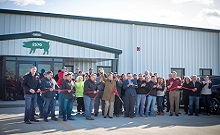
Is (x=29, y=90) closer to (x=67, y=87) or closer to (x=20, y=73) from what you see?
(x=67, y=87)

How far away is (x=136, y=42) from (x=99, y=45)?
6192 mm

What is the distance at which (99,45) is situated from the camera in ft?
61.0

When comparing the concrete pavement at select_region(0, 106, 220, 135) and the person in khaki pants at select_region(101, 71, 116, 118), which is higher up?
the person in khaki pants at select_region(101, 71, 116, 118)

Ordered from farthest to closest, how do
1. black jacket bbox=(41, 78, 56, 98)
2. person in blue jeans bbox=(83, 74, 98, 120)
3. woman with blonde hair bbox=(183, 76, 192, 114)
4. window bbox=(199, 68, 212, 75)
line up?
window bbox=(199, 68, 212, 75)
woman with blonde hair bbox=(183, 76, 192, 114)
person in blue jeans bbox=(83, 74, 98, 120)
black jacket bbox=(41, 78, 56, 98)

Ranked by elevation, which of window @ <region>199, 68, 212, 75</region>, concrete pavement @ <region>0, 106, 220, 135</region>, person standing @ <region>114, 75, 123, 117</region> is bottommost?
concrete pavement @ <region>0, 106, 220, 135</region>

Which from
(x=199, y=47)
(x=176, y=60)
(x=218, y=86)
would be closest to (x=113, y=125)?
(x=218, y=86)

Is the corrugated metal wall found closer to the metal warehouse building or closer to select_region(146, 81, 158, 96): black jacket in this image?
the metal warehouse building

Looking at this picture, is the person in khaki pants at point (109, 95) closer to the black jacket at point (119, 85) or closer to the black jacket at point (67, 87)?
the black jacket at point (119, 85)

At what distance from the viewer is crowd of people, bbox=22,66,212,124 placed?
32.6ft

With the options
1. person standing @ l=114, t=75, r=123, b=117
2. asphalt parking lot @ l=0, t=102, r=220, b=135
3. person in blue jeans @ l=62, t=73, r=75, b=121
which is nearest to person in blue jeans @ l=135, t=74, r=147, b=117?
person standing @ l=114, t=75, r=123, b=117

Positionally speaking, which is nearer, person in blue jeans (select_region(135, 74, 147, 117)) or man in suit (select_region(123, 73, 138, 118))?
man in suit (select_region(123, 73, 138, 118))

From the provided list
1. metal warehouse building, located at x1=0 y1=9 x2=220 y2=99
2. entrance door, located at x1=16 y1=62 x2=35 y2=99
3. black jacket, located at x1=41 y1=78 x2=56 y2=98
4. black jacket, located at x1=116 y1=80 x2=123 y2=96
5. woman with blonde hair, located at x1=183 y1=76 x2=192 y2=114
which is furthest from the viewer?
entrance door, located at x1=16 y1=62 x2=35 y2=99

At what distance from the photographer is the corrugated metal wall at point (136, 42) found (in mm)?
20078

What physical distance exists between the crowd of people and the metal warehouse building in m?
5.46
